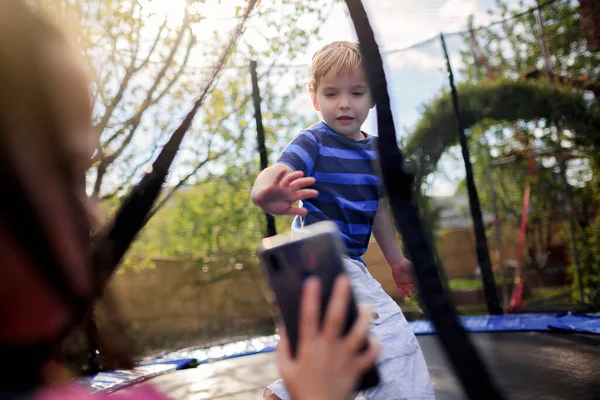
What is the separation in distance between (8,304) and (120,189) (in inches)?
126

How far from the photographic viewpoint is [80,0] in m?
2.85

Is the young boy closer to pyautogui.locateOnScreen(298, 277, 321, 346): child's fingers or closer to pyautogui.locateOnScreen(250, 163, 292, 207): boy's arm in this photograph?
pyautogui.locateOnScreen(250, 163, 292, 207): boy's arm

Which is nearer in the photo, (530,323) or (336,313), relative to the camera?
(336,313)

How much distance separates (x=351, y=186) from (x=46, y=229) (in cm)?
80

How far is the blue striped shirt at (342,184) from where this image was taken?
1.06 m

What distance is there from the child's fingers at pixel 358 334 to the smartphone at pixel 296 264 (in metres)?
0.03

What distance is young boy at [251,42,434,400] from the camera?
3.16 ft

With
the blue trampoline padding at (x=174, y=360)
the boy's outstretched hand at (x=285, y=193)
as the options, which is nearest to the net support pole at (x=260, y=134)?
the blue trampoline padding at (x=174, y=360)

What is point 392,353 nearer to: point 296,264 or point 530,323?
point 296,264

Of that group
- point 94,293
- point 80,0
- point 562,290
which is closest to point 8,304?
point 94,293

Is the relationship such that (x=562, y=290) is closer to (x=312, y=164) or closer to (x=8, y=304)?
(x=312, y=164)

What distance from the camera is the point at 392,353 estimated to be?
97 cm

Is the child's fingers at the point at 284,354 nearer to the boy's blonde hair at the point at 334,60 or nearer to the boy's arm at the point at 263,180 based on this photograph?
the boy's arm at the point at 263,180

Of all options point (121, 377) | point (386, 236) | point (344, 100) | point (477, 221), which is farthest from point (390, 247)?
point (477, 221)
